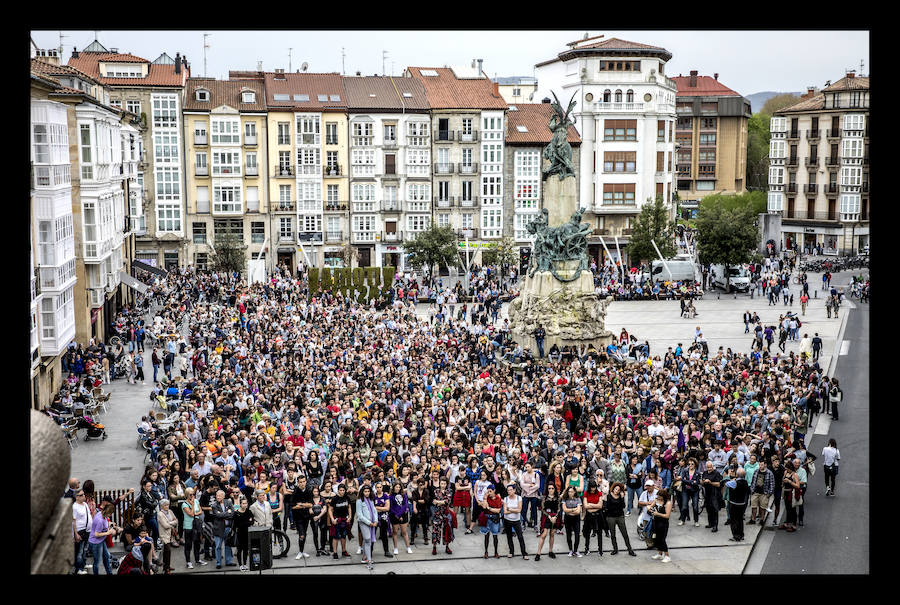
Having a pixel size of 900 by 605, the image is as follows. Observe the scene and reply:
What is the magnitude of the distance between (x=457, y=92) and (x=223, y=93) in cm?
1644

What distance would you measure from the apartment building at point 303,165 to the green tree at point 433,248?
915 cm

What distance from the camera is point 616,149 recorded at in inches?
2876

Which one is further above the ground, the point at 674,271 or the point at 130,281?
the point at 130,281

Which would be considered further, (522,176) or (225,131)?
(522,176)

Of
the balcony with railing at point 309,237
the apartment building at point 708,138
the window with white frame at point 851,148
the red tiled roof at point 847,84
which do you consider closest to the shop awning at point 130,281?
the balcony with railing at point 309,237

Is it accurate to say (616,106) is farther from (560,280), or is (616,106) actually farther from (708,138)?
(560,280)

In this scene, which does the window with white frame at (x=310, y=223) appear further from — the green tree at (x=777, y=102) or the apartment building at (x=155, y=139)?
the green tree at (x=777, y=102)

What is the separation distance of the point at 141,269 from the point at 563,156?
28.6 meters

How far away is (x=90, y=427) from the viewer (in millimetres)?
23797

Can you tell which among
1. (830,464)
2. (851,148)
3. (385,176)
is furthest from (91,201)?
(851,148)

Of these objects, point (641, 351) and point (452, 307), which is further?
point (452, 307)

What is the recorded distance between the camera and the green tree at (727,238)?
56.2 meters
